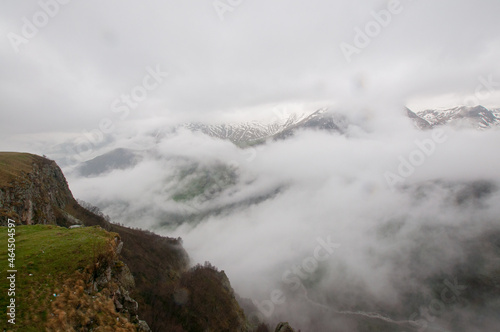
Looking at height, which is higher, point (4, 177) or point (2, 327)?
point (4, 177)

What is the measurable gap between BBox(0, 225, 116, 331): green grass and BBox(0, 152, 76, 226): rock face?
30266 millimetres

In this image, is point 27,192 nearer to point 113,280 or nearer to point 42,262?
point 42,262

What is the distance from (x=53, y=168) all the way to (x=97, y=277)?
110 meters

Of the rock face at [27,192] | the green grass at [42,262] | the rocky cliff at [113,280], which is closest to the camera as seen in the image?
the green grass at [42,262]

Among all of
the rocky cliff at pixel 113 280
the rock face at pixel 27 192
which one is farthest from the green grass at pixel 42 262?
the rock face at pixel 27 192

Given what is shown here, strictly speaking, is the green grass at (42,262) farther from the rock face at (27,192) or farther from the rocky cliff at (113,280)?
the rock face at (27,192)

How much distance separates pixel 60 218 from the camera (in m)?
85.9

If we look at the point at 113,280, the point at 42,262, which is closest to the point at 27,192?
the point at 42,262

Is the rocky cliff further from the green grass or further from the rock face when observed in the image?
the green grass

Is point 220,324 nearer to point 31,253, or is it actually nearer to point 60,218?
point 60,218

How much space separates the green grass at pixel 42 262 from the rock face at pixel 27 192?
1192 inches

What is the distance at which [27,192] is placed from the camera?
63562 mm

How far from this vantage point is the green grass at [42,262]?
1925 cm

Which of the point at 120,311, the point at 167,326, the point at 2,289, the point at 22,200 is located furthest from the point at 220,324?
the point at 2,289
